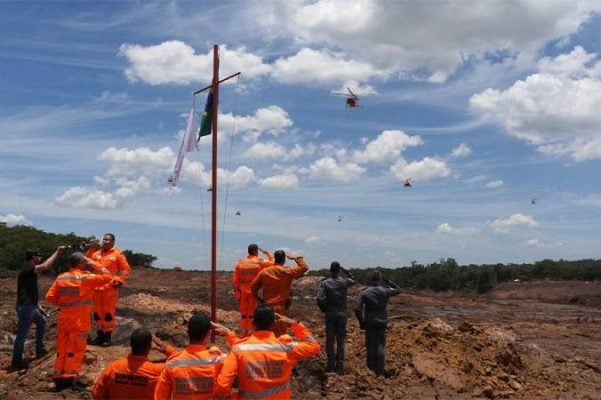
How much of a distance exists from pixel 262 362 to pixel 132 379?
1.12 metres

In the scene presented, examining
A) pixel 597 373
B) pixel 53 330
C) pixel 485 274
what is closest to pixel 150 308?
pixel 53 330

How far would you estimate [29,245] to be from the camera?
1609 inches

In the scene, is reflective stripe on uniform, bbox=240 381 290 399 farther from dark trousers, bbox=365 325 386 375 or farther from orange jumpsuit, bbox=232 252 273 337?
dark trousers, bbox=365 325 386 375

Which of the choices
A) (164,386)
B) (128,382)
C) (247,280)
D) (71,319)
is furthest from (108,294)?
(164,386)

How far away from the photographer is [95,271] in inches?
344

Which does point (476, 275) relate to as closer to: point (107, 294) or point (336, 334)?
point (336, 334)

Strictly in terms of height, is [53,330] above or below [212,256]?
below

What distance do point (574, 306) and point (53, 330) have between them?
102ft

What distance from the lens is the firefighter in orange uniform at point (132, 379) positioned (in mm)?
5035

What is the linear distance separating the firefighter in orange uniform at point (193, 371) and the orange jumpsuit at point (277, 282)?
4533 millimetres

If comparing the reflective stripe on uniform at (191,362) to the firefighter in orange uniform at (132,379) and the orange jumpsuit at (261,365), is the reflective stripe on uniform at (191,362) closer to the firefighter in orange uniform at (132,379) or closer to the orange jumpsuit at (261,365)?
the orange jumpsuit at (261,365)

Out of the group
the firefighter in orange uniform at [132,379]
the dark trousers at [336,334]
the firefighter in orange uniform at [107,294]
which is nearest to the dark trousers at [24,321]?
the firefighter in orange uniform at [107,294]

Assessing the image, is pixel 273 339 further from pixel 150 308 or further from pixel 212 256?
pixel 150 308

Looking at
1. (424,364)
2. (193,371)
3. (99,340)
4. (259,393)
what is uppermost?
(193,371)
